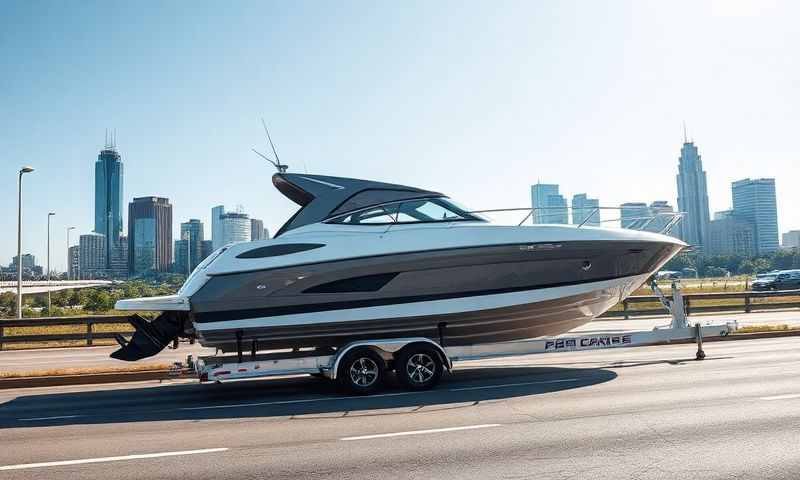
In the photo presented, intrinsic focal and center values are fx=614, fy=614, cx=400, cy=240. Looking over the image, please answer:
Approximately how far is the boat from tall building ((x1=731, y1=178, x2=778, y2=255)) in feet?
607

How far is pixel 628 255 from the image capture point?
11203 mm

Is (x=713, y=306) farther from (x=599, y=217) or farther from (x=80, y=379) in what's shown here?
(x=80, y=379)

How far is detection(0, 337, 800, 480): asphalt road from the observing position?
5309 mm

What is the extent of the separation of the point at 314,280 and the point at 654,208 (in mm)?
7026

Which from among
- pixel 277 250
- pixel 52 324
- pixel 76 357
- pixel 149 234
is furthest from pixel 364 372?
pixel 149 234

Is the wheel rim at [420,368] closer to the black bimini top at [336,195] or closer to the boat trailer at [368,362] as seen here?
the boat trailer at [368,362]

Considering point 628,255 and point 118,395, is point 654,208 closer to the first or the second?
point 628,255

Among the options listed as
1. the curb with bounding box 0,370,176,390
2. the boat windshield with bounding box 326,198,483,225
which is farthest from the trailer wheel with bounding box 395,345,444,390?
the curb with bounding box 0,370,176,390

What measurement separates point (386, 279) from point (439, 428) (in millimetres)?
3627

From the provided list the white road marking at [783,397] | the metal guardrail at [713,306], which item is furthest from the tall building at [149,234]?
the white road marking at [783,397]

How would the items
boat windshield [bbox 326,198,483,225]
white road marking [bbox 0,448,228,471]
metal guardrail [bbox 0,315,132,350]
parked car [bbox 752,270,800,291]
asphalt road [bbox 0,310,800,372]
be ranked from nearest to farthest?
white road marking [bbox 0,448,228,471], boat windshield [bbox 326,198,483,225], asphalt road [bbox 0,310,800,372], metal guardrail [bbox 0,315,132,350], parked car [bbox 752,270,800,291]

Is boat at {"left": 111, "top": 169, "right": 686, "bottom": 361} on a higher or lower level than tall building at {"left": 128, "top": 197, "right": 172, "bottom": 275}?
lower

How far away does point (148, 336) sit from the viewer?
33.0 feet

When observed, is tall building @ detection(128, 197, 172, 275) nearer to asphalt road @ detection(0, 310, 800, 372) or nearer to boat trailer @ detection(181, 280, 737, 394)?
asphalt road @ detection(0, 310, 800, 372)
